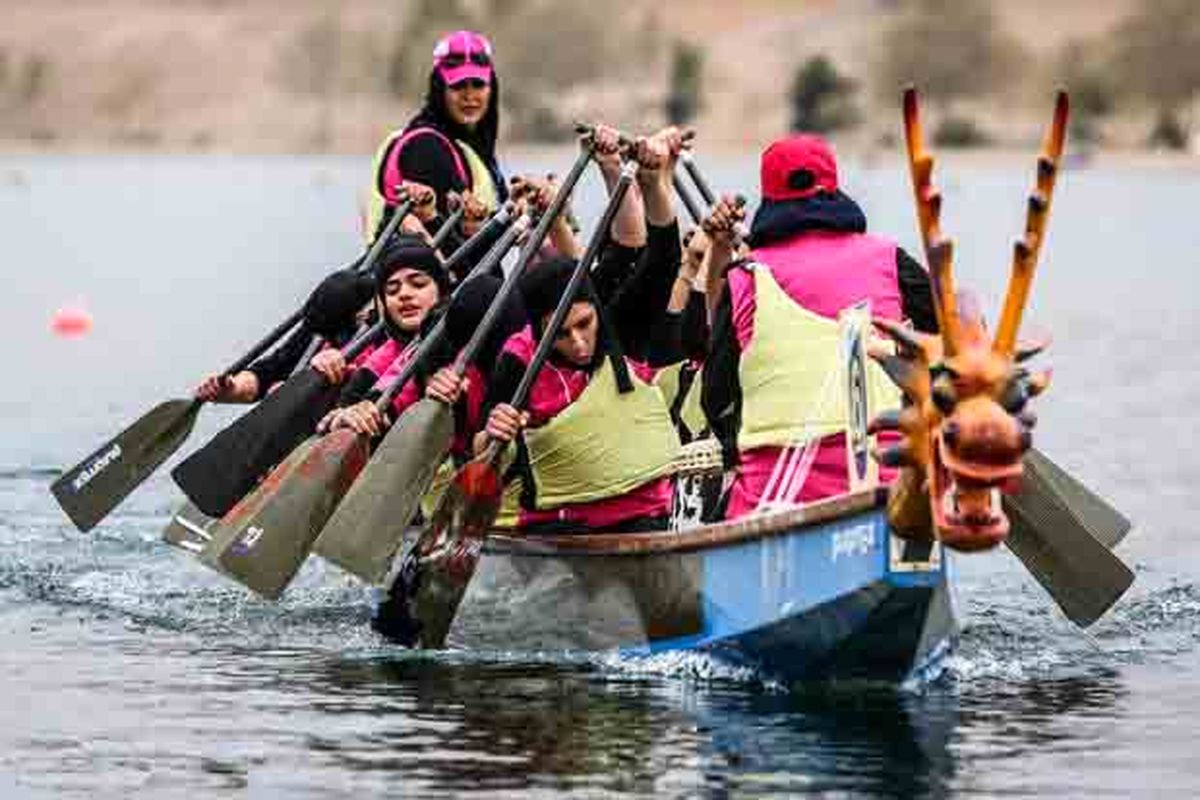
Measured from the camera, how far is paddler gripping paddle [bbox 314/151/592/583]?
1501 cm

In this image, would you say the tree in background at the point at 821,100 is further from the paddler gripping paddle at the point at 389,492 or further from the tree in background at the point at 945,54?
the paddler gripping paddle at the point at 389,492

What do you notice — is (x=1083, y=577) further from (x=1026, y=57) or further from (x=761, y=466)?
(x=1026, y=57)

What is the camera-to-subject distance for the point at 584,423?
49.4 ft

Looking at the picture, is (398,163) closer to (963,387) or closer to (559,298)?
(559,298)

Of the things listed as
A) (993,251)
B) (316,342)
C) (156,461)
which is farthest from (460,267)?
(993,251)

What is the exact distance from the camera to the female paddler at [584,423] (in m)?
15.1

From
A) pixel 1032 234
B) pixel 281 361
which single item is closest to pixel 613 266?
pixel 281 361

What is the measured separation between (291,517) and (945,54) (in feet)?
435

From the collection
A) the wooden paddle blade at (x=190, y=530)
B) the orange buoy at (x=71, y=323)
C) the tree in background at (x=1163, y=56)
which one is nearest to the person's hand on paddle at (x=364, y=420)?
the wooden paddle blade at (x=190, y=530)

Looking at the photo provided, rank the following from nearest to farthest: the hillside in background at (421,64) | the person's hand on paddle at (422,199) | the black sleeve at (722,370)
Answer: the black sleeve at (722,370)
the person's hand on paddle at (422,199)
the hillside in background at (421,64)

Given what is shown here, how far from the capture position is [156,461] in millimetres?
18594

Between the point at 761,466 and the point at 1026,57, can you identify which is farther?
the point at 1026,57

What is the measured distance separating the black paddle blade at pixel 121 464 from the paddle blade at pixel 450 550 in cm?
297

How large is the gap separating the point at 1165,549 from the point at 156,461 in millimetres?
5714
